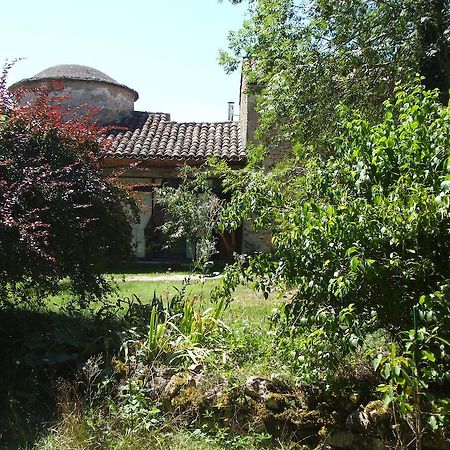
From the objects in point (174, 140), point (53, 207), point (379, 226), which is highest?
point (174, 140)

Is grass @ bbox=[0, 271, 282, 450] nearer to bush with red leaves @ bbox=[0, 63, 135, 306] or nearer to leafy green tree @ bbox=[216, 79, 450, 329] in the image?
bush with red leaves @ bbox=[0, 63, 135, 306]

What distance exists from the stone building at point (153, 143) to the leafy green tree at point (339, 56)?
14.3ft

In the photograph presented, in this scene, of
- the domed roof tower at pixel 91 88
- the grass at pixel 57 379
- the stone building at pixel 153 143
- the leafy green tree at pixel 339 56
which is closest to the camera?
the grass at pixel 57 379

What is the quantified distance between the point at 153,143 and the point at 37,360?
446 inches

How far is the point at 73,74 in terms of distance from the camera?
1753cm

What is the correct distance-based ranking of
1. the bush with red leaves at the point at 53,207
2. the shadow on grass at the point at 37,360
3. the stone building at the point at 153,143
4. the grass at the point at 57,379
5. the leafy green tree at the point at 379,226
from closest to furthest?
1. the leafy green tree at the point at 379,226
2. the grass at the point at 57,379
3. the shadow on grass at the point at 37,360
4. the bush with red leaves at the point at 53,207
5. the stone building at the point at 153,143

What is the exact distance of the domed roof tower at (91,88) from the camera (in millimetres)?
17141

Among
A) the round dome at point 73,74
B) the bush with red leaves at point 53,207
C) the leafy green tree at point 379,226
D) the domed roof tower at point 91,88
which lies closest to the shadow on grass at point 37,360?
the bush with red leaves at point 53,207

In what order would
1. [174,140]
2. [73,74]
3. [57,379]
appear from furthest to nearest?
1. [73,74]
2. [174,140]
3. [57,379]

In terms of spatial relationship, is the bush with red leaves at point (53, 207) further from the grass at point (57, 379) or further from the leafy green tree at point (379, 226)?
the leafy green tree at point (379, 226)

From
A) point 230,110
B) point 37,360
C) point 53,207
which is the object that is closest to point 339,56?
point 53,207

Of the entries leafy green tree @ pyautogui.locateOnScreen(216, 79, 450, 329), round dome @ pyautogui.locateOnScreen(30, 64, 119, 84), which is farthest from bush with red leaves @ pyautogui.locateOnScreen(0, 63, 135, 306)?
round dome @ pyautogui.locateOnScreen(30, 64, 119, 84)

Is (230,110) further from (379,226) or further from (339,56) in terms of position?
(379,226)

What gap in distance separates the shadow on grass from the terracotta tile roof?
8536 millimetres
